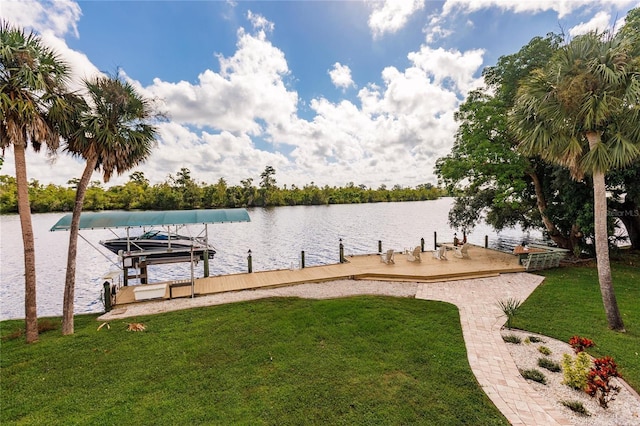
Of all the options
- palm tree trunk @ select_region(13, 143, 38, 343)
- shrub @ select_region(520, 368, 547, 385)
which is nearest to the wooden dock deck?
palm tree trunk @ select_region(13, 143, 38, 343)

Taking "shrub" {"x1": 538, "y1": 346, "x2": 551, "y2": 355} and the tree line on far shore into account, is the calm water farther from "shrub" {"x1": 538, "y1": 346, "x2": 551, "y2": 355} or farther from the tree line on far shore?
the tree line on far shore

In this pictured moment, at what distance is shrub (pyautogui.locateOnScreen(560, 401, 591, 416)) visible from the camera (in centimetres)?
409

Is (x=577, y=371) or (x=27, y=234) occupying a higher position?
(x=27, y=234)

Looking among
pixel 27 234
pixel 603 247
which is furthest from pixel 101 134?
pixel 603 247

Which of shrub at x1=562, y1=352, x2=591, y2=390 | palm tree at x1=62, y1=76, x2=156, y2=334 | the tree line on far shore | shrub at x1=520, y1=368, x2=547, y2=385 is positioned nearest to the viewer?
shrub at x1=562, y1=352, x2=591, y2=390

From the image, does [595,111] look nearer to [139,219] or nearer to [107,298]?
[139,219]

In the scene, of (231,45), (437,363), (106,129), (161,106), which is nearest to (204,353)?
(437,363)

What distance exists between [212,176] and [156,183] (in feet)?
45.9

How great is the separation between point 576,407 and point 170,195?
67866 millimetres

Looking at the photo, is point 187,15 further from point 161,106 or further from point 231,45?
point 161,106

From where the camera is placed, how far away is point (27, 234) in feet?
20.8

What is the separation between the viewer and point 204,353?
5.93m

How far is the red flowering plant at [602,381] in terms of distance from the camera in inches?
164

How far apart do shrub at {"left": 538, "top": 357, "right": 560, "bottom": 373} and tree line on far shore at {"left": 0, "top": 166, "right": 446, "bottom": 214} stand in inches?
1969
